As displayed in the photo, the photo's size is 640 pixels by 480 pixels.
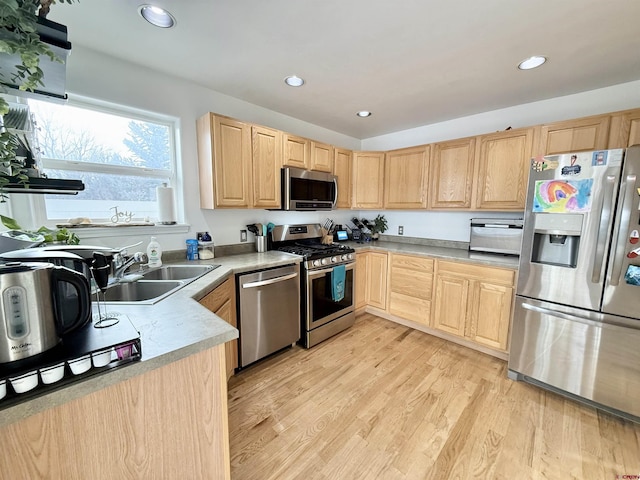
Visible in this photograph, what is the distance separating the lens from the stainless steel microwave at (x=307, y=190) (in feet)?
8.89

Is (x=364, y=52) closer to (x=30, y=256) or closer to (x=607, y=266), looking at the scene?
(x=30, y=256)

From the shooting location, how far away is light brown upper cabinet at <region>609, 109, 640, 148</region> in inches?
76.5

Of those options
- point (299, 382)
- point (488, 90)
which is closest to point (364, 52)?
point (488, 90)

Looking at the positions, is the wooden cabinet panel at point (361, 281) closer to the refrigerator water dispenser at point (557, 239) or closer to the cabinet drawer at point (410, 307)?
the cabinet drawer at point (410, 307)

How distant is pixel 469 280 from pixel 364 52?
222cm

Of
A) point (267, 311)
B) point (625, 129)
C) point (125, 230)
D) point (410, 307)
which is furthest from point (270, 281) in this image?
point (625, 129)

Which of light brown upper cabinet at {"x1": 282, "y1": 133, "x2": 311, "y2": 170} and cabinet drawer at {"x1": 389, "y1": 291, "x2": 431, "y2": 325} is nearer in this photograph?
light brown upper cabinet at {"x1": 282, "y1": 133, "x2": 311, "y2": 170}

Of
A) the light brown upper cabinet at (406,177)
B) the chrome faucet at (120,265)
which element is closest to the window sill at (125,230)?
the chrome faucet at (120,265)

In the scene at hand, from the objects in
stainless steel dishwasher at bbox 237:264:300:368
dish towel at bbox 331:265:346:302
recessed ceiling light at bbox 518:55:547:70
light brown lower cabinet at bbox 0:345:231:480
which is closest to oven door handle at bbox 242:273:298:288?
stainless steel dishwasher at bbox 237:264:300:368

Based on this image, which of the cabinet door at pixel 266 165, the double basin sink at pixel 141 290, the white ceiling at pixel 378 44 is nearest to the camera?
the white ceiling at pixel 378 44

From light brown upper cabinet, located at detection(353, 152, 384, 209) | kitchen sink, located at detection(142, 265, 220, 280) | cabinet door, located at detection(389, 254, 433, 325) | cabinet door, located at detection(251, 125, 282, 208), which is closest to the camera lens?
kitchen sink, located at detection(142, 265, 220, 280)

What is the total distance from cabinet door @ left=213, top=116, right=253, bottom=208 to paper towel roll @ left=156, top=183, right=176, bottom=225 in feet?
1.20

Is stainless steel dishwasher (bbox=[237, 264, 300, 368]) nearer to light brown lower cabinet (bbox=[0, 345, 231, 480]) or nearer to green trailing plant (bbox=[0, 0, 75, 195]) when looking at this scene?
light brown lower cabinet (bbox=[0, 345, 231, 480])

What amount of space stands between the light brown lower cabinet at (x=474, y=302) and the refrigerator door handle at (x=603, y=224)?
0.56 meters
